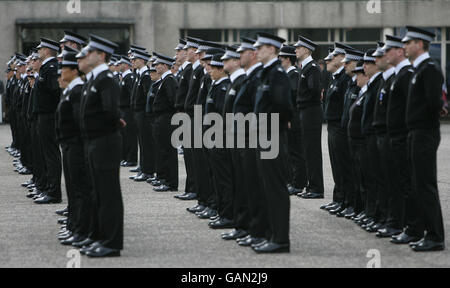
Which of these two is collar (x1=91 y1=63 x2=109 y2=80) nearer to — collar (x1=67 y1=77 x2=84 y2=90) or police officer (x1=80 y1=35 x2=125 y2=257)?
police officer (x1=80 y1=35 x2=125 y2=257)

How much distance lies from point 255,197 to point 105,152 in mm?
1739

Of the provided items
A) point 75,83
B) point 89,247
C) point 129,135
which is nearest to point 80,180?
point 89,247

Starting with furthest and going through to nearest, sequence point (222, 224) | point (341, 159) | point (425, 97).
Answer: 1. point (341, 159)
2. point (222, 224)
3. point (425, 97)

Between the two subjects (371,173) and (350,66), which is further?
(350,66)

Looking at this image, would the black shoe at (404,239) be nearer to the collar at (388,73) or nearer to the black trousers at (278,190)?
the black trousers at (278,190)

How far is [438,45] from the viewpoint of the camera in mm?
36094

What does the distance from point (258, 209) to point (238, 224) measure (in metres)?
0.64

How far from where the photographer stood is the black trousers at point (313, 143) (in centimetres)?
1431

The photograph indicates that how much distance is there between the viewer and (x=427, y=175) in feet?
30.8

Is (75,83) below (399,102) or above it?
above

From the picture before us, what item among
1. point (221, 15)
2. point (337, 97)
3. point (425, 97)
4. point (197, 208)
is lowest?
point (197, 208)

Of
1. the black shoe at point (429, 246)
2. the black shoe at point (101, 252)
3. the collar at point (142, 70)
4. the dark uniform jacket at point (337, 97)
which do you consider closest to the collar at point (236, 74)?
the black shoe at point (101, 252)

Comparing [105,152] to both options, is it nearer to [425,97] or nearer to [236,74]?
[236,74]
